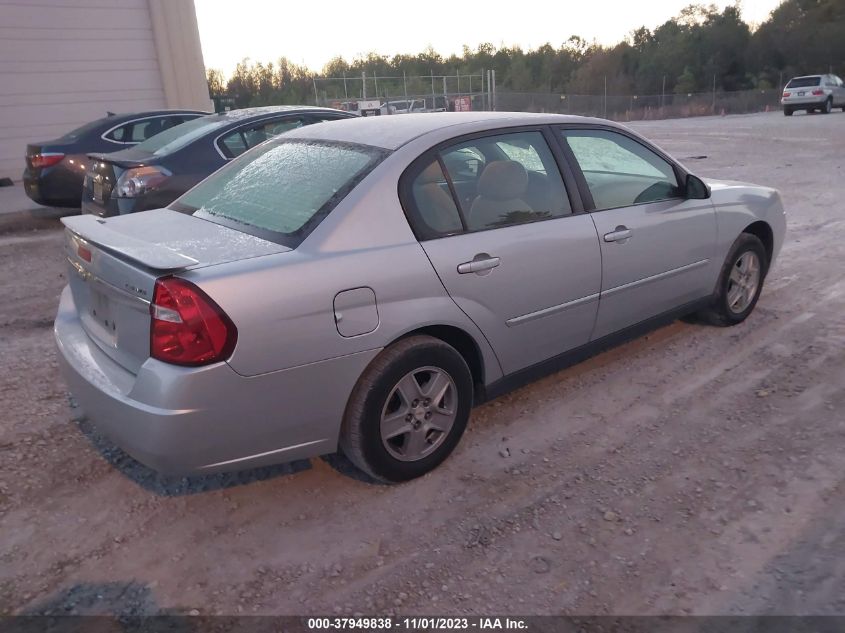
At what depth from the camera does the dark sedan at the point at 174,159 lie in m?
6.46

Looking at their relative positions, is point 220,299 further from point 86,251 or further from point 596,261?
point 596,261

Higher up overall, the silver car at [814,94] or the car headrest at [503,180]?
the car headrest at [503,180]

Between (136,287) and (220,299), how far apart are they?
397 mm

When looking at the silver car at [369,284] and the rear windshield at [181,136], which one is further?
the rear windshield at [181,136]

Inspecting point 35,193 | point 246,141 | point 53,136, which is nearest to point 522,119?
point 246,141

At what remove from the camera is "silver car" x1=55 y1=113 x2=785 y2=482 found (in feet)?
8.83

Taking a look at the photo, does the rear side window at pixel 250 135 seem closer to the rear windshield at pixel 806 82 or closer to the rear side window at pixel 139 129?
the rear side window at pixel 139 129

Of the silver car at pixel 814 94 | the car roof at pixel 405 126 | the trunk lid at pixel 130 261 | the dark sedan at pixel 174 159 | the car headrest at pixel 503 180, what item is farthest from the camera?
the silver car at pixel 814 94

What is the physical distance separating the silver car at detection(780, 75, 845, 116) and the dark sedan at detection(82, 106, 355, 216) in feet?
98.2

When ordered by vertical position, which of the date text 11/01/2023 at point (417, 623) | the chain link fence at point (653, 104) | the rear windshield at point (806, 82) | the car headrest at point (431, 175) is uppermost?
the car headrest at point (431, 175)

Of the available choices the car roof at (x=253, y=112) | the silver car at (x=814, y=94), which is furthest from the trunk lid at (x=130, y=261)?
the silver car at (x=814, y=94)

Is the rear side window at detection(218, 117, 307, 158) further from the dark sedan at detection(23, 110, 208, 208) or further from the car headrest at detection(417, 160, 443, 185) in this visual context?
the car headrest at detection(417, 160, 443, 185)

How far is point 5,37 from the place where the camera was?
14633 mm

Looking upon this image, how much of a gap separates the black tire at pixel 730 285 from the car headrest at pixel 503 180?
6.18ft
